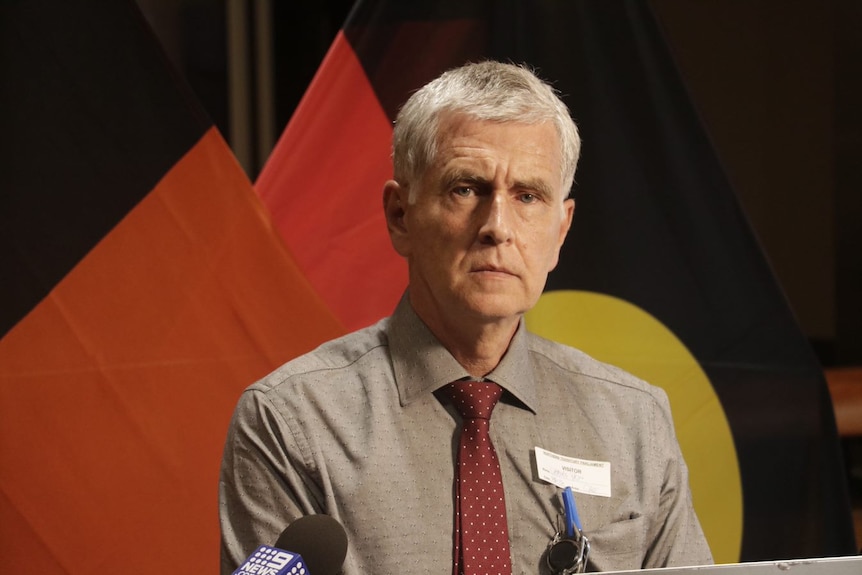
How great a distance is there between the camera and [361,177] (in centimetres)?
225

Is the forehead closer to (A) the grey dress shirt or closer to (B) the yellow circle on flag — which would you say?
(A) the grey dress shirt

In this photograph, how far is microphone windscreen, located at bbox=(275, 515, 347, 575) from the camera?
3.56ft

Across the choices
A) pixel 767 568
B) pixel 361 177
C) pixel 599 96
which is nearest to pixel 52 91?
pixel 361 177

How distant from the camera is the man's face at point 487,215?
148 centimetres

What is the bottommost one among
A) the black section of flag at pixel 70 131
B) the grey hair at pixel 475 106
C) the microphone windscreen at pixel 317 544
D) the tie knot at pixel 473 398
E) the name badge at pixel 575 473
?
the name badge at pixel 575 473

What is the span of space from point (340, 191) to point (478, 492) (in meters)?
0.95

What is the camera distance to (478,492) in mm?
1482

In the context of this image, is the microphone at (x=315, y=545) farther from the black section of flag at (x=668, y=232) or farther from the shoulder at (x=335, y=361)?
the black section of flag at (x=668, y=232)

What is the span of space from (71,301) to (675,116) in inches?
54.7

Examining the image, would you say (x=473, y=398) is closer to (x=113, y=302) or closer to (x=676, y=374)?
(x=113, y=302)

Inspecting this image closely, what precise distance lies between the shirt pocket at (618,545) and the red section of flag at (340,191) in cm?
88

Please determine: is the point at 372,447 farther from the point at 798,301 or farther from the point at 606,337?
the point at 798,301

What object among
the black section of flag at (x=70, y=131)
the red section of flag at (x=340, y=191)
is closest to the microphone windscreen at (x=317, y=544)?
the black section of flag at (x=70, y=131)

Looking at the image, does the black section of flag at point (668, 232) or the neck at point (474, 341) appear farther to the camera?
the black section of flag at point (668, 232)
